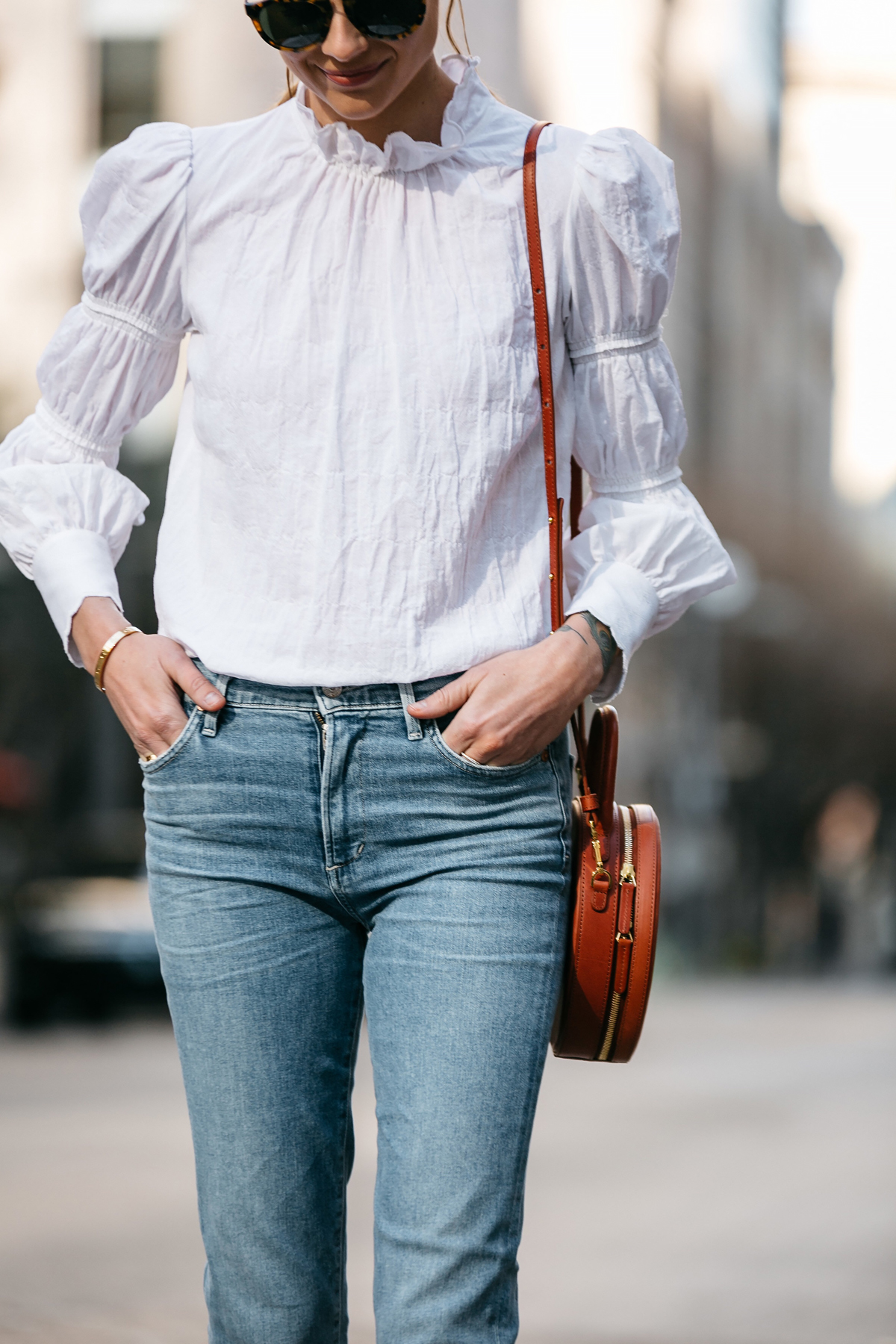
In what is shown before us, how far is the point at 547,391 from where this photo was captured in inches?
79.7

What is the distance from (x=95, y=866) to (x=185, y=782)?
14.3 metres

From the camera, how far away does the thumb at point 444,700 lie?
75.5 inches

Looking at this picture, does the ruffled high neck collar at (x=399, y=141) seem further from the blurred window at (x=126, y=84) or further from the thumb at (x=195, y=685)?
the blurred window at (x=126, y=84)

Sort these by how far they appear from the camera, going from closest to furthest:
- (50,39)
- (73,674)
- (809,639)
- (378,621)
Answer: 1. (378,621)
2. (73,674)
3. (50,39)
4. (809,639)

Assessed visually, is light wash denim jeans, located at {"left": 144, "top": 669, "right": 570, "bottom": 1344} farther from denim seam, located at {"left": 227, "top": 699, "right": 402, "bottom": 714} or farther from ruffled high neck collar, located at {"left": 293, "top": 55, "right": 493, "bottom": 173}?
ruffled high neck collar, located at {"left": 293, "top": 55, "right": 493, "bottom": 173}

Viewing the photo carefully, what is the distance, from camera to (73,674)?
24094 mm

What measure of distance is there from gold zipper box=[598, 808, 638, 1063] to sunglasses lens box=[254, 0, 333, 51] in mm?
923

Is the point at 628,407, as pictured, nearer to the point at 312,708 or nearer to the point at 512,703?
the point at 512,703

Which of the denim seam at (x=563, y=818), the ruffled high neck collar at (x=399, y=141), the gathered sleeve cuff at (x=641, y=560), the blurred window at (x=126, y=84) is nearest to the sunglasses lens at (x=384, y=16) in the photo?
the ruffled high neck collar at (x=399, y=141)

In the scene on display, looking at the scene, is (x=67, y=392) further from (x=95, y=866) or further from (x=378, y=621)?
(x=95, y=866)

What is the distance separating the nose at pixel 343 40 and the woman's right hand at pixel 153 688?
2.12ft

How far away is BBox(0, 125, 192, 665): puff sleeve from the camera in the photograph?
2.11 m

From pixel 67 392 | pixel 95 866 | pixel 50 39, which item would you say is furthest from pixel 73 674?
pixel 67 392

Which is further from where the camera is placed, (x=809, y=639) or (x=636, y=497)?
(x=809, y=639)
